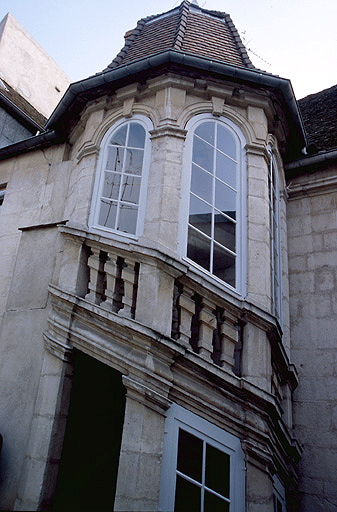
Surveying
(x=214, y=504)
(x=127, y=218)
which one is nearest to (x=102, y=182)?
(x=127, y=218)

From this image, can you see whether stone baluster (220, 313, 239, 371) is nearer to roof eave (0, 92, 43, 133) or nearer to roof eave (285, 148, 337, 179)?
roof eave (285, 148, 337, 179)

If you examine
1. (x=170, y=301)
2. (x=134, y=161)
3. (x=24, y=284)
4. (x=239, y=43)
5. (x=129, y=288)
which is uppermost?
(x=239, y=43)

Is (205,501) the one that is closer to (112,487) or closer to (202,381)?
(202,381)

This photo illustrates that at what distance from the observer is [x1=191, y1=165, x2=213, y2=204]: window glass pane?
6.27m

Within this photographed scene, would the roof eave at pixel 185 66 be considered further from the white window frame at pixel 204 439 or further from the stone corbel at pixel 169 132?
the white window frame at pixel 204 439

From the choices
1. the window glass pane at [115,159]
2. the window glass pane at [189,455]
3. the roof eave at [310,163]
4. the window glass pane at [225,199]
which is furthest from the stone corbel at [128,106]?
the window glass pane at [189,455]

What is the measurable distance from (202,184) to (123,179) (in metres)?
0.91

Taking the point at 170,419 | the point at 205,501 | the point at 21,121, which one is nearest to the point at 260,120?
the point at 170,419

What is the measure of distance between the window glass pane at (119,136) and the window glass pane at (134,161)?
0.23 m

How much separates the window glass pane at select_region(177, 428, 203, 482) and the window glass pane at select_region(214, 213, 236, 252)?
2.11 meters

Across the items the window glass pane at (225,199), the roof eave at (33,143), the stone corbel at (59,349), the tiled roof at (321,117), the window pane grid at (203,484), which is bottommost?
the window pane grid at (203,484)

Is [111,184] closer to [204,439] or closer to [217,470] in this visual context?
[204,439]

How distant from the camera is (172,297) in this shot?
208 inches

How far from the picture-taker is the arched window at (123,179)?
6.15m
